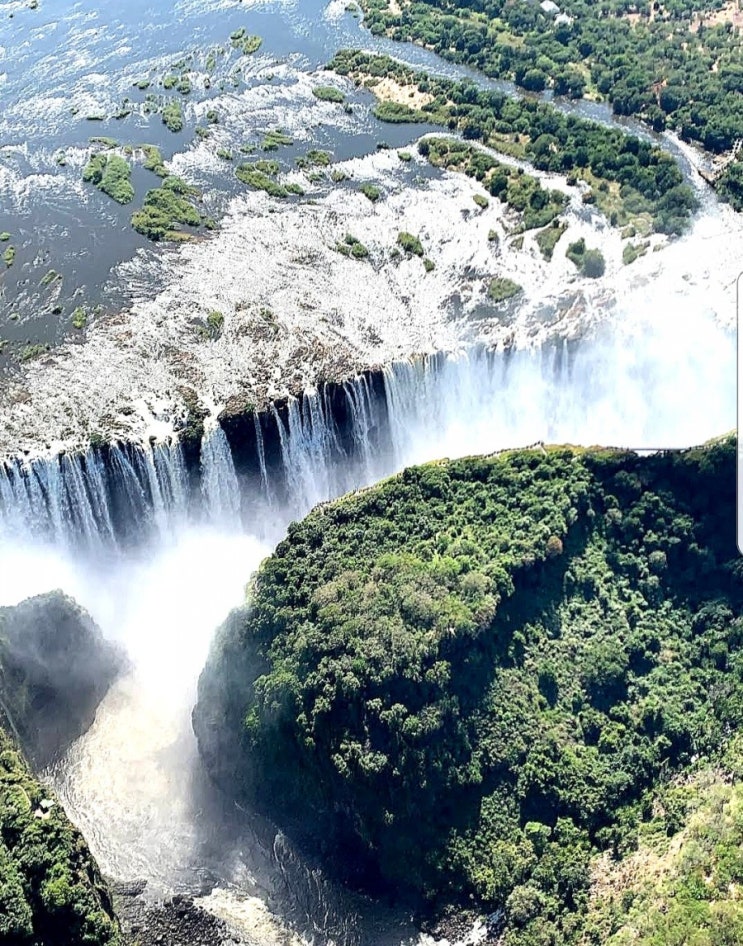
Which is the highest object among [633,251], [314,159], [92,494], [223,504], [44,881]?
[314,159]

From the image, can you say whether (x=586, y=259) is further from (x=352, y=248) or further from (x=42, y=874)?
(x=42, y=874)

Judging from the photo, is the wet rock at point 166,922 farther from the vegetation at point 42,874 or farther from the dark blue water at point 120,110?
the dark blue water at point 120,110

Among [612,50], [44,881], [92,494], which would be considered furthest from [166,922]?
[612,50]

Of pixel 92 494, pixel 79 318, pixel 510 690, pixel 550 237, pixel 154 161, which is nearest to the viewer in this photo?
pixel 510 690

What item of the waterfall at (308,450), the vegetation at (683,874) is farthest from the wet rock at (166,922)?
the waterfall at (308,450)

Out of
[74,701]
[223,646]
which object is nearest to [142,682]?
[74,701]

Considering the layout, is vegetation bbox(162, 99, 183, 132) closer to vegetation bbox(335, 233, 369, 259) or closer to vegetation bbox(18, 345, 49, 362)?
vegetation bbox(335, 233, 369, 259)
